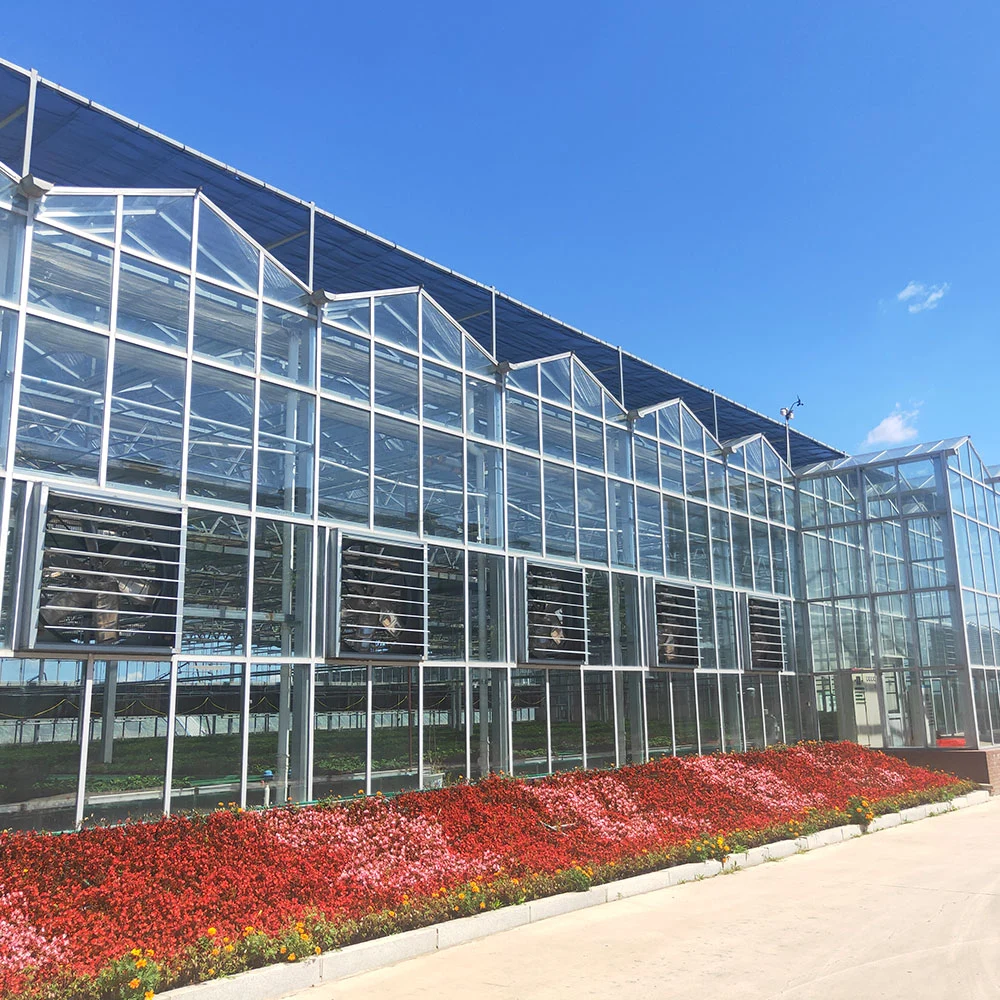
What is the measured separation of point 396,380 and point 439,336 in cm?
163

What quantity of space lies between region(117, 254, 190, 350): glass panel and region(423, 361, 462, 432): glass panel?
5197 mm

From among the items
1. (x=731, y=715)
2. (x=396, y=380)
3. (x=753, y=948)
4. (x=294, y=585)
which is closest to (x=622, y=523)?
(x=731, y=715)

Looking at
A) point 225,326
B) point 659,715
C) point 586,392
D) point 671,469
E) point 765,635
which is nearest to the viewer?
point 225,326

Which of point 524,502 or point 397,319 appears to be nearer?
point 397,319

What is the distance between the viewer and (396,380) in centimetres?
1744

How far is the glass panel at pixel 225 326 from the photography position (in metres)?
14.5

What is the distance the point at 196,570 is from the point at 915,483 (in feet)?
71.1

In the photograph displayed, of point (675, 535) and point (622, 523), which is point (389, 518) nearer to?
point (622, 523)

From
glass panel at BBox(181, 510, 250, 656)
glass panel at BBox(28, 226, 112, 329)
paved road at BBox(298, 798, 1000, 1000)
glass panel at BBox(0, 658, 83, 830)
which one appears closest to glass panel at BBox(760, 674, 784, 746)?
paved road at BBox(298, 798, 1000, 1000)

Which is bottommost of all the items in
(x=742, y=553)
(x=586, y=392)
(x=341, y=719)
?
(x=341, y=719)

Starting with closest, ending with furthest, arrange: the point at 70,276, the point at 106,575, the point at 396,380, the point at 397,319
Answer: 1. the point at 106,575
2. the point at 70,276
3. the point at 396,380
4. the point at 397,319

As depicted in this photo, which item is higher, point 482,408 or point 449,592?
point 482,408

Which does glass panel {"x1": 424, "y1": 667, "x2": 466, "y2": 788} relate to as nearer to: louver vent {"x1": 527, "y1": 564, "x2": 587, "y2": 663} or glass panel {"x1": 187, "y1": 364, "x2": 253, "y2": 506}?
louver vent {"x1": 527, "y1": 564, "x2": 587, "y2": 663}

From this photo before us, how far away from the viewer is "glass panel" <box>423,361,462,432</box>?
18062 mm
